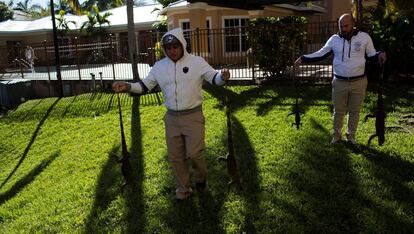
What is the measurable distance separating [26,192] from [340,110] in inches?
192

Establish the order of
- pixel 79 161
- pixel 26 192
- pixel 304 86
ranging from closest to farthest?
pixel 26 192 → pixel 79 161 → pixel 304 86

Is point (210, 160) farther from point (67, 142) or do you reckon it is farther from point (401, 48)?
point (401, 48)

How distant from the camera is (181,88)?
4191 millimetres

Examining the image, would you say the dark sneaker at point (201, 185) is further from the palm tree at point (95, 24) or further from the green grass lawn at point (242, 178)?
the palm tree at point (95, 24)

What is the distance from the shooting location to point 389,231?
3709 mm

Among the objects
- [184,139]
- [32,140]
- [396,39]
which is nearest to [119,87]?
[184,139]

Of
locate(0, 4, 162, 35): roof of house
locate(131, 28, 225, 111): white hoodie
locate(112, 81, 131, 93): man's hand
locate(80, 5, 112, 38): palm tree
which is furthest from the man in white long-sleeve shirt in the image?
locate(80, 5, 112, 38): palm tree

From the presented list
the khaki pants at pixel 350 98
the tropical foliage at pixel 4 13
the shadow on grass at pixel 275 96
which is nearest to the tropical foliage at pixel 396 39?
the shadow on grass at pixel 275 96

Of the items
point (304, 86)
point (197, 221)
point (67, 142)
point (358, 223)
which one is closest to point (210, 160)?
point (197, 221)

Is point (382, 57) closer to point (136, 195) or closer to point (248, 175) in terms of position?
point (248, 175)

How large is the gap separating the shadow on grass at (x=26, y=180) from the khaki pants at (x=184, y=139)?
353 cm

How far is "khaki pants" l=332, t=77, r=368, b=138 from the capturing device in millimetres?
5473

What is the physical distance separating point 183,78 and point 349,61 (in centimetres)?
243

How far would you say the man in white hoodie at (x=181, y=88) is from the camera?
13.6 feet
